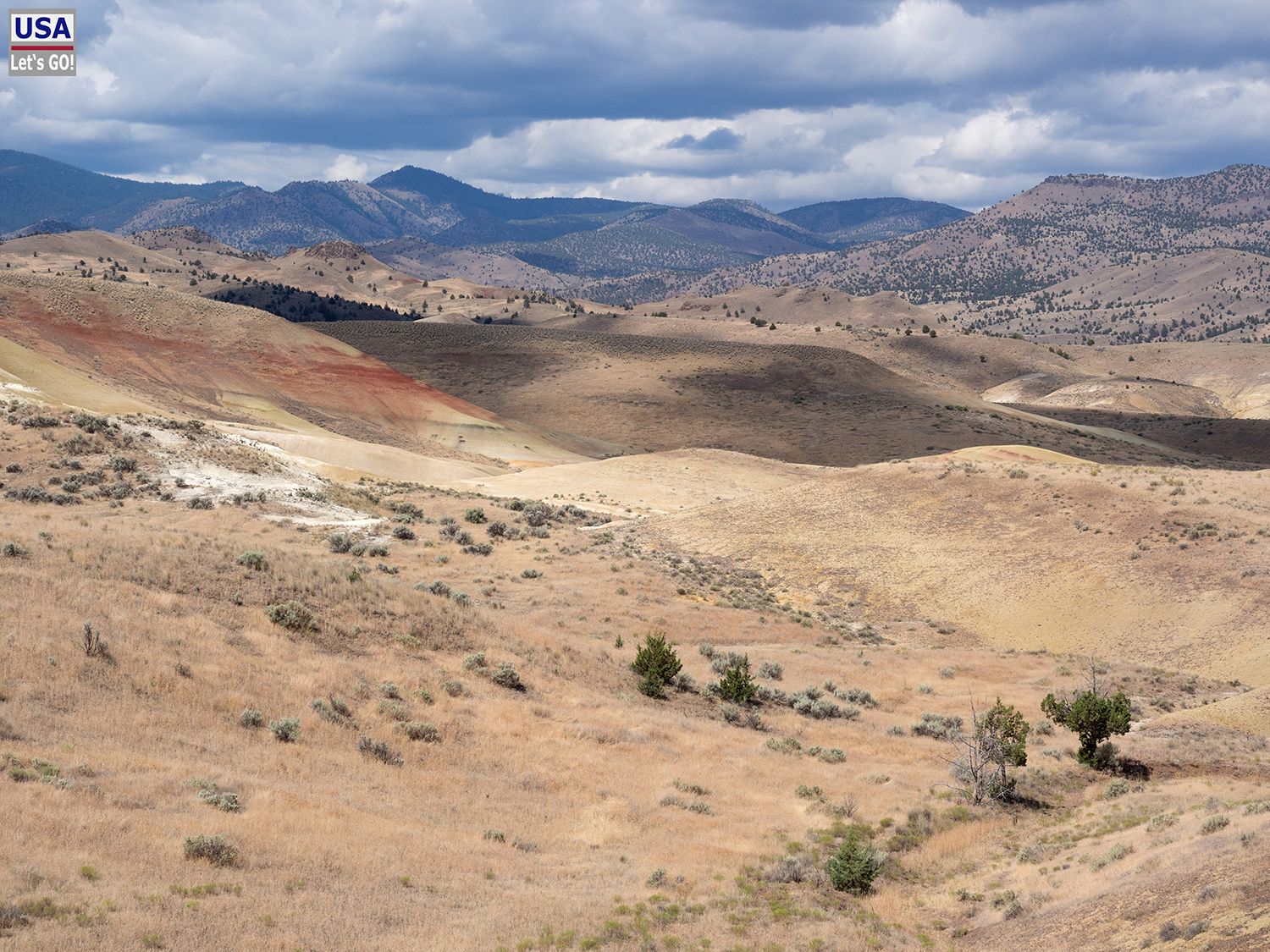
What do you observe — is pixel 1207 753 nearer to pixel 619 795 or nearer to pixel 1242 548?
pixel 619 795

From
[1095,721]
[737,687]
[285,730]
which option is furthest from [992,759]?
[285,730]

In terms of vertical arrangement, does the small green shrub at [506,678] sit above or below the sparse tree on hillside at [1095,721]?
above

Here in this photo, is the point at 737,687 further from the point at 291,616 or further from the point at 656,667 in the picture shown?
the point at 291,616

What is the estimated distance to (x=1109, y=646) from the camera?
30.3 metres

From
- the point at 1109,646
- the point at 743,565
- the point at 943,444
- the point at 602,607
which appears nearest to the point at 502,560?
the point at 602,607

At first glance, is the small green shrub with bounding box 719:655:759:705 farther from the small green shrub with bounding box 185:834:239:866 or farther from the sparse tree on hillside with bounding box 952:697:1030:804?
the small green shrub with bounding box 185:834:239:866

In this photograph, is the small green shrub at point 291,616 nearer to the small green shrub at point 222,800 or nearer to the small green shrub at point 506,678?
the small green shrub at point 506,678

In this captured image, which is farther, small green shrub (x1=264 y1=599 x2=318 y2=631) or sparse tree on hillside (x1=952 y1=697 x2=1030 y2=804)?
small green shrub (x1=264 y1=599 x2=318 y2=631)

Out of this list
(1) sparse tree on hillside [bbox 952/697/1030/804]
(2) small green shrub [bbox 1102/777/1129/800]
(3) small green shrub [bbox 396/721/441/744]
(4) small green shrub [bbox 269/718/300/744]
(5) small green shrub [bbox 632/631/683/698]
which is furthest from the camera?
(5) small green shrub [bbox 632/631/683/698]

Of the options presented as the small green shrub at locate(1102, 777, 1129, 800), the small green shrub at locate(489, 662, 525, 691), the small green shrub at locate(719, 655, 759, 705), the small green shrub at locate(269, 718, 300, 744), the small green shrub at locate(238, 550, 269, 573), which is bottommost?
the small green shrub at locate(1102, 777, 1129, 800)

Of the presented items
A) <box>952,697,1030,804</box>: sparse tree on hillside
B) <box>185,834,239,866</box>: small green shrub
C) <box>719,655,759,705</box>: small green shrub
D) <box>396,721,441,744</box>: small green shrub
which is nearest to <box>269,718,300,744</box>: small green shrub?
<box>396,721,441,744</box>: small green shrub

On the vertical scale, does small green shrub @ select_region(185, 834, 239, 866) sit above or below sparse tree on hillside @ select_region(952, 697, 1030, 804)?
above

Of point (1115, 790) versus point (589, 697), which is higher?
point (589, 697)

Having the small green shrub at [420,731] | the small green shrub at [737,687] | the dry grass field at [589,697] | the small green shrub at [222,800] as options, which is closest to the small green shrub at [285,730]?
the dry grass field at [589,697]
